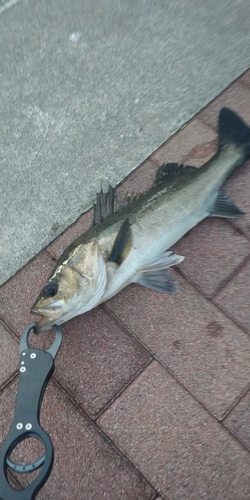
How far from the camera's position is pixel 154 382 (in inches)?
114

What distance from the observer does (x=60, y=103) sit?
400 centimetres

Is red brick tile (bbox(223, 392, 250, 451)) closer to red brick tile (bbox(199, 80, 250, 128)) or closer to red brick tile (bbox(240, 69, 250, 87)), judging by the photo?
red brick tile (bbox(199, 80, 250, 128))

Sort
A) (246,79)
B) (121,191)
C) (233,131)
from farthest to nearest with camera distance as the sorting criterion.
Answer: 1. (246,79)
2. (121,191)
3. (233,131)

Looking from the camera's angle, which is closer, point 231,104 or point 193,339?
point 193,339

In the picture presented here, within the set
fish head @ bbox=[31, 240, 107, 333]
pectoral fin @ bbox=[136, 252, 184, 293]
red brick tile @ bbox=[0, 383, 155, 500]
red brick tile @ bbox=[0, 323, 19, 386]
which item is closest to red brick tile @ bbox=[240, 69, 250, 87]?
pectoral fin @ bbox=[136, 252, 184, 293]

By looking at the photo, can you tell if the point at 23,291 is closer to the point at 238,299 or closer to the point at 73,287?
the point at 73,287

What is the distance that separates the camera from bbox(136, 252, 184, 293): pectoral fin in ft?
9.90

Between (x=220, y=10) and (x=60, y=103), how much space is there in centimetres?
182

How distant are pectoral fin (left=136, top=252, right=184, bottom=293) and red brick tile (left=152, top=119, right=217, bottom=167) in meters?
0.93

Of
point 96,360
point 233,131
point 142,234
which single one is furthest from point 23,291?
point 233,131

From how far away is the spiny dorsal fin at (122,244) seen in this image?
2.88 m

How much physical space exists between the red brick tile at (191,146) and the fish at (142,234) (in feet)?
0.67

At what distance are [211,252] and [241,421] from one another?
3.68 feet

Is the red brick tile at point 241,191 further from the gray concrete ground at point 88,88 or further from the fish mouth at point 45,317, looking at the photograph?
the fish mouth at point 45,317
